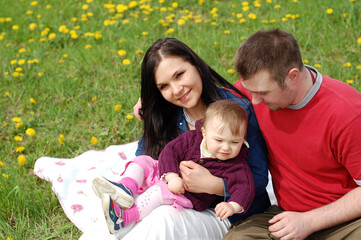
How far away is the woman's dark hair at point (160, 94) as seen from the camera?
2.36 m

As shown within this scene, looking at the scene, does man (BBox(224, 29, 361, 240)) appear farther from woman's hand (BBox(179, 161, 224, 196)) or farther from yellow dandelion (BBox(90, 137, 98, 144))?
yellow dandelion (BBox(90, 137, 98, 144))

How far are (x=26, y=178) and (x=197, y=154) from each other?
139cm

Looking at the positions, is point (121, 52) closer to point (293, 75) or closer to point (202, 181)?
point (202, 181)

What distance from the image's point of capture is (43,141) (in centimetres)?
337

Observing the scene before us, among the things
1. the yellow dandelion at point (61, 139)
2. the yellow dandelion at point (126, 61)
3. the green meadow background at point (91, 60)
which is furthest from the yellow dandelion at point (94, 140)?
the yellow dandelion at point (126, 61)

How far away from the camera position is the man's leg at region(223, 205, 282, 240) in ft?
6.67

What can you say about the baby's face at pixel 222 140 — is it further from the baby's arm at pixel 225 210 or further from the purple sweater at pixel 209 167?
the baby's arm at pixel 225 210

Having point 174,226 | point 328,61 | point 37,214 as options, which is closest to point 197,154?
point 174,226

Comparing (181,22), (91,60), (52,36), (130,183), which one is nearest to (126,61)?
(91,60)

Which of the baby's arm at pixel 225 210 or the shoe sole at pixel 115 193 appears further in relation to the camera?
the shoe sole at pixel 115 193

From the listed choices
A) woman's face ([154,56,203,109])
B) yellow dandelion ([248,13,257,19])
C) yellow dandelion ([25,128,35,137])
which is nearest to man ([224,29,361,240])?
woman's face ([154,56,203,109])

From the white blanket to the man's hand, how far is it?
0.37m

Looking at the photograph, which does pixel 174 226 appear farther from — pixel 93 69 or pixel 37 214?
pixel 93 69

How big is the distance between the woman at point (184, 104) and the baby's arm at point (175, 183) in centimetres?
4
